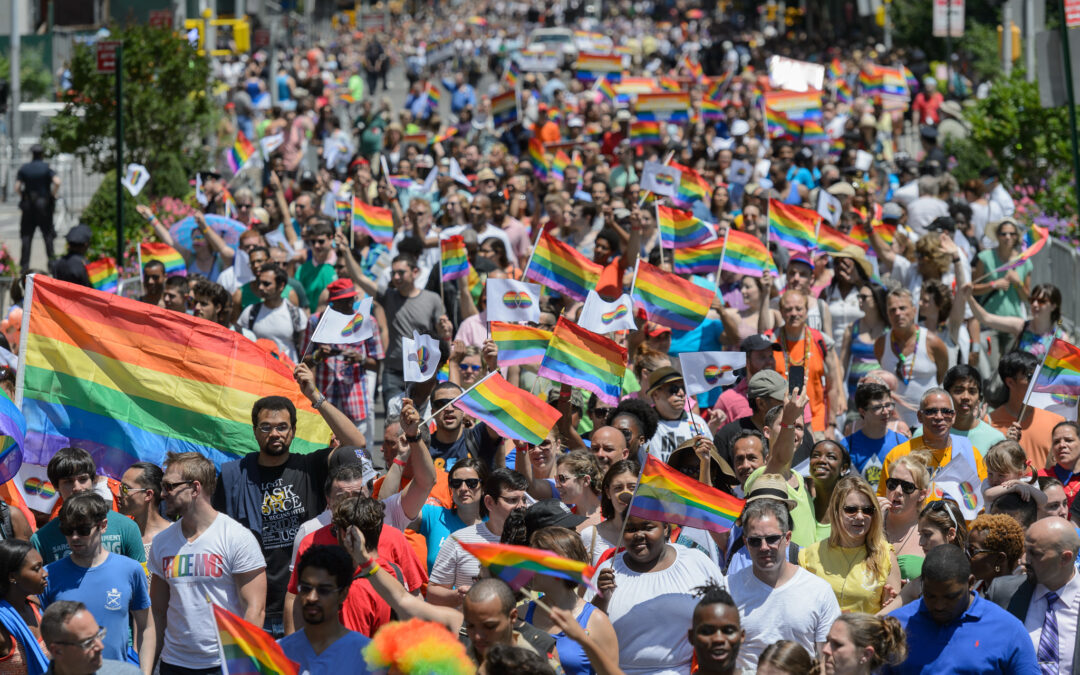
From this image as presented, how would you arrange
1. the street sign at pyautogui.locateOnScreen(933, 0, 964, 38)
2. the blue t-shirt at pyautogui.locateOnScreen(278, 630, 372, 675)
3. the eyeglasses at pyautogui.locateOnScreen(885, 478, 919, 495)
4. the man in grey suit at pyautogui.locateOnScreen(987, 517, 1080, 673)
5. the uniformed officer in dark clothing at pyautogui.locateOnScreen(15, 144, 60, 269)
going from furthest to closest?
the street sign at pyautogui.locateOnScreen(933, 0, 964, 38), the uniformed officer in dark clothing at pyautogui.locateOnScreen(15, 144, 60, 269), the eyeglasses at pyautogui.locateOnScreen(885, 478, 919, 495), the man in grey suit at pyautogui.locateOnScreen(987, 517, 1080, 673), the blue t-shirt at pyautogui.locateOnScreen(278, 630, 372, 675)

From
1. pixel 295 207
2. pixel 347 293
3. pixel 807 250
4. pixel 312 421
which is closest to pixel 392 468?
pixel 312 421

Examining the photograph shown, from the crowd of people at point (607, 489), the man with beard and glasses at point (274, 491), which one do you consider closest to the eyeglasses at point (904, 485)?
the crowd of people at point (607, 489)

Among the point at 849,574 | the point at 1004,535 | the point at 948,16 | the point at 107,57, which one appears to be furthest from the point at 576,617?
the point at 948,16

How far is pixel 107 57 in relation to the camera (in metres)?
17.4

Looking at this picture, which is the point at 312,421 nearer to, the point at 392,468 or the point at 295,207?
the point at 392,468

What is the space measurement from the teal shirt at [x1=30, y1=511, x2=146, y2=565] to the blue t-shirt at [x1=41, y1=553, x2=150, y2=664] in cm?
27

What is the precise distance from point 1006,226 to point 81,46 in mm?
11733

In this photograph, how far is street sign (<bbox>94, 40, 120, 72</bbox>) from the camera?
17.0 meters

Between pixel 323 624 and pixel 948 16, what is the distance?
76.6ft

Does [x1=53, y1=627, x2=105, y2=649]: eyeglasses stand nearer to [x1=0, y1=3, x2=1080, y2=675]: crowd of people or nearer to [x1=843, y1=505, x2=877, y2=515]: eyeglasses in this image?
[x1=0, y1=3, x2=1080, y2=675]: crowd of people

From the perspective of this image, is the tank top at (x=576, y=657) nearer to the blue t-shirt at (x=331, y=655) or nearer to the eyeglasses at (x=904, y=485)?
the blue t-shirt at (x=331, y=655)

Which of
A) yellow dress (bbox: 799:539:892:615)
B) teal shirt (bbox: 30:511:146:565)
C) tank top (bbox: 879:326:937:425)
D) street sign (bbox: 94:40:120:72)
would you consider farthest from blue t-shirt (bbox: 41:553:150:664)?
street sign (bbox: 94:40:120:72)

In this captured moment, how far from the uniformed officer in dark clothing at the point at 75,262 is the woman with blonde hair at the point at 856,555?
7315mm

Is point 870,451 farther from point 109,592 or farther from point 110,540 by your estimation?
point 109,592
